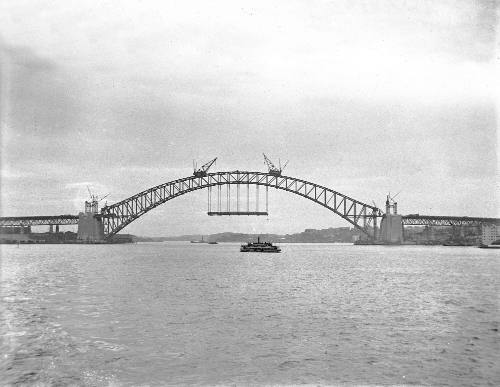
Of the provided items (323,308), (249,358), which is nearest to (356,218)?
(323,308)

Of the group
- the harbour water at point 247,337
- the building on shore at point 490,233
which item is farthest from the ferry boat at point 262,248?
the building on shore at point 490,233

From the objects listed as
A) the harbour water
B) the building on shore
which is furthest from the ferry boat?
the building on shore

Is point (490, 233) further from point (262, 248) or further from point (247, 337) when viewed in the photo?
point (247, 337)

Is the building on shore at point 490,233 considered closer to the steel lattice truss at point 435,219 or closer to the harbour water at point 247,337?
the steel lattice truss at point 435,219

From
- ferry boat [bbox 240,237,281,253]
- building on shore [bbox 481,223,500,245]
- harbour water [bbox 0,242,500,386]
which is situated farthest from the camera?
building on shore [bbox 481,223,500,245]

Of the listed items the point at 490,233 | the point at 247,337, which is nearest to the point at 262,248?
the point at 247,337

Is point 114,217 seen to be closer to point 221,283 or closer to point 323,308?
point 221,283

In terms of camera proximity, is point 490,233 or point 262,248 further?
point 490,233

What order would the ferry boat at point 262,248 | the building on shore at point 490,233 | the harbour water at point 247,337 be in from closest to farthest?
the harbour water at point 247,337 → the ferry boat at point 262,248 → the building on shore at point 490,233

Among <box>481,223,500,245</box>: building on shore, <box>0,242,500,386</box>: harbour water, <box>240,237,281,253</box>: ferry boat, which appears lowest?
<box>0,242,500,386</box>: harbour water

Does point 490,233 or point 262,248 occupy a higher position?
point 490,233

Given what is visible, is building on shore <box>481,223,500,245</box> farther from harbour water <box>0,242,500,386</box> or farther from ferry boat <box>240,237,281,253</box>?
harbour water <box>0,242,500,386</box>
